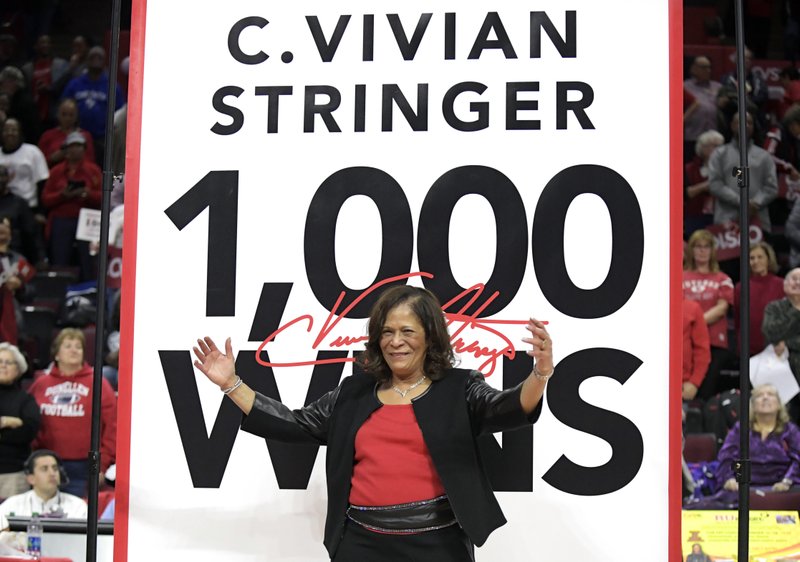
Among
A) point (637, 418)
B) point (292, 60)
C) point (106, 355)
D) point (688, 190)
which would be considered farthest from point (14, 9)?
point (637, 418)

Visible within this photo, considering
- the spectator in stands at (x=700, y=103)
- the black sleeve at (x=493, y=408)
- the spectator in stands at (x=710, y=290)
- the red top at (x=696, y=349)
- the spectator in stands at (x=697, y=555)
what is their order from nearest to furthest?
the black sleeve at (x=493, y=408)
the spectator in stands at (x=697, y=555)
the red top at (x=696, y=349)
the spectator in stands at (x=710, y=290)
the spectator in stands at (x=700, y=103)

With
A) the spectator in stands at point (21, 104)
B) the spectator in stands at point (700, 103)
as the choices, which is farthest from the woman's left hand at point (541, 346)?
the spectator in stands at point (21, 104)

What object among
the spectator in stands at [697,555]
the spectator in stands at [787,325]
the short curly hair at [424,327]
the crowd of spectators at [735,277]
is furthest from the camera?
the spectator in stands at [787,325]

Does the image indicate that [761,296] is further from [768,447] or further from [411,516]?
[411,516]

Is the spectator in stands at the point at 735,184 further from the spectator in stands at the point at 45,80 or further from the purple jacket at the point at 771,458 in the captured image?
the spectator in stands at the point at 45,80

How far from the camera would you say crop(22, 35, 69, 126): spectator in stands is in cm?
893

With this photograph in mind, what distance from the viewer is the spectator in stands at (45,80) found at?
8.93 m

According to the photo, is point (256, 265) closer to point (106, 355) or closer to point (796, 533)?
point (796, 533)

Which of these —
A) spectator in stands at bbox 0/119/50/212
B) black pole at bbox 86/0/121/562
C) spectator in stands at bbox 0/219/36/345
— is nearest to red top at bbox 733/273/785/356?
black pole at bbox 86/0/121/562

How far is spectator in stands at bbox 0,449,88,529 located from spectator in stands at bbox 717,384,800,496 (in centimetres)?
336

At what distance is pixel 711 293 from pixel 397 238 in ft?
12.3

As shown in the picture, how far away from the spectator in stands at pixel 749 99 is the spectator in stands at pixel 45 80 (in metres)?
5.33

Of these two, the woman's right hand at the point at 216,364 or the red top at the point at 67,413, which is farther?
the red top at the point at 67,413

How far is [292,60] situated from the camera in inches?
148
